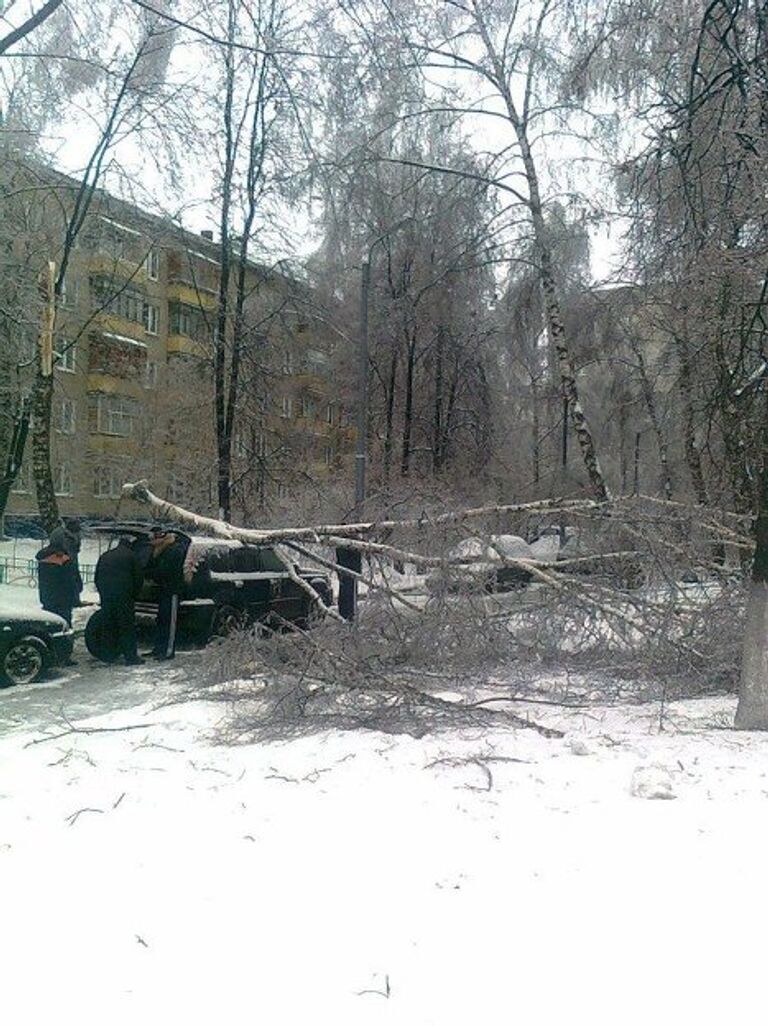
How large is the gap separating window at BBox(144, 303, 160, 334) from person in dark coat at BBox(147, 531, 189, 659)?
26.3 meters

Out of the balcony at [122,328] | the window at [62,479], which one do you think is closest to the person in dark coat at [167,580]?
the balcony at [122,328]

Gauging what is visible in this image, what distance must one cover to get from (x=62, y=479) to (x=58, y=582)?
71.5 ft

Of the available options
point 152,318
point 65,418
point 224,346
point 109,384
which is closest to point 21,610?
point 224,346

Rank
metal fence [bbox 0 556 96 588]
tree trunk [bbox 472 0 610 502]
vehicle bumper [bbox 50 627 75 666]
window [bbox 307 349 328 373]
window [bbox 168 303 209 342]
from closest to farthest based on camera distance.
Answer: vehicle bumper [bbox 50 627 75 666] → tree trunk [bbox 472 0 610 502] → metal fence [bbox 0 556 96 588] → window [bbox 307 349 328 373] → window [bbox 168 303 209 342]

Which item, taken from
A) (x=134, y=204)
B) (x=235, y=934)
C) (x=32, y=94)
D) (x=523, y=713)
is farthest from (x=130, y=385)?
(x=235, y=934)

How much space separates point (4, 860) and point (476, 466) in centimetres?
2460

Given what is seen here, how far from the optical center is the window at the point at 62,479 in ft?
105

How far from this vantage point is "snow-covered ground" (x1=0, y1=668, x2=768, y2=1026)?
3078 mm

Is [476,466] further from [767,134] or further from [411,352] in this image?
[767,134]

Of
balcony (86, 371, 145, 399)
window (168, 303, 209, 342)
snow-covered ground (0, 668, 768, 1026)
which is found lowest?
snow-covered ground (0, 668, 768, 1026)

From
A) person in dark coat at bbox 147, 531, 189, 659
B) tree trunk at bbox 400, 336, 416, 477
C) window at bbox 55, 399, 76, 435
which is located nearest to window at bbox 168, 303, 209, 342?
window at bbox 55, 399, 76, 435

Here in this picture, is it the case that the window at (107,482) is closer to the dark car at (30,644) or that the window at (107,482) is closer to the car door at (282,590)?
the car door at (282,590)

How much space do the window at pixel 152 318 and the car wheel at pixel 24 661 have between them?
2744 centimetres

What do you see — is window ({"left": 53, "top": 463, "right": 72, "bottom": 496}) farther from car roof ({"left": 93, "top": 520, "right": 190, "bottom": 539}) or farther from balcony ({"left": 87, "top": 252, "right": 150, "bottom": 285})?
car roof ({"left": 93, "top": 520, "right": 190, "bottom": 539})
